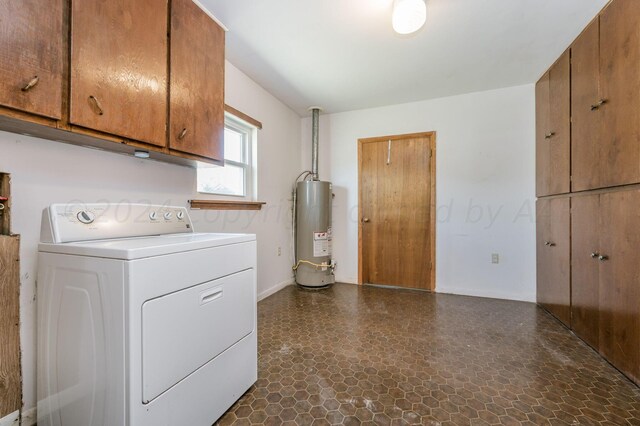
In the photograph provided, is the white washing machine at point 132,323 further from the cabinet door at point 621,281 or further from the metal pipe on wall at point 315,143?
the metal pipe on wall at point 315,143

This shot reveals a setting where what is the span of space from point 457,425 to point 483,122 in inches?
118

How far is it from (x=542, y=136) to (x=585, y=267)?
140 cm

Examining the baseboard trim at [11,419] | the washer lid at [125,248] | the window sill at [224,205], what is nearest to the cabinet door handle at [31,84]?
the washer lid at [125,248]

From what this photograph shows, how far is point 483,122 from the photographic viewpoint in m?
3.08

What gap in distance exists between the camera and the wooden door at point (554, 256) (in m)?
2.25

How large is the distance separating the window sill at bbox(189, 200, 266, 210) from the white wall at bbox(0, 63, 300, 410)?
0.05 meters

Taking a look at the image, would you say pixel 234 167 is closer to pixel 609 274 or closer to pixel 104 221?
pixel 104 221

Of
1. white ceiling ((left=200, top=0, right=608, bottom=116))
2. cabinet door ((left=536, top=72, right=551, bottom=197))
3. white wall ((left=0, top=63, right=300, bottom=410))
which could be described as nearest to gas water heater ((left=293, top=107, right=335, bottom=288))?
white wall ((left=0, top=63, right=300, bottom=410))

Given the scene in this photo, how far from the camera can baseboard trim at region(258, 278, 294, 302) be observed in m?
2.94

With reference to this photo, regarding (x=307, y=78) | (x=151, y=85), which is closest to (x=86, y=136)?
(x=151, y=85)

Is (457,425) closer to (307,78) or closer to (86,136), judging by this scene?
(86,136)

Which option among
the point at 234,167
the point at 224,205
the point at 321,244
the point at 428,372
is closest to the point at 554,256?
the point at 428,372

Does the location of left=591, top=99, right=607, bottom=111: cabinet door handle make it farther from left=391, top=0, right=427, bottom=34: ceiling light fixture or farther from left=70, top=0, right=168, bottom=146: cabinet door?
left=70, top=0, right=168, bottom=146: cabinet door

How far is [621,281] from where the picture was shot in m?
1.63
